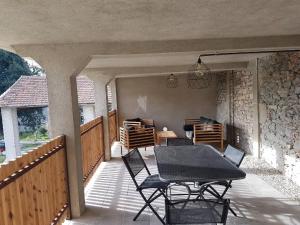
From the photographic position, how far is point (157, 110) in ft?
36.2

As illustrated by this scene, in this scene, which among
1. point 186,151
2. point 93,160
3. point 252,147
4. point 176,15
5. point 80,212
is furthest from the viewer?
point 252,147

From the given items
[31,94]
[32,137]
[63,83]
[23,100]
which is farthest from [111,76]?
[32,137]

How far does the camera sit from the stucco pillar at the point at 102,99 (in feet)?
23.8

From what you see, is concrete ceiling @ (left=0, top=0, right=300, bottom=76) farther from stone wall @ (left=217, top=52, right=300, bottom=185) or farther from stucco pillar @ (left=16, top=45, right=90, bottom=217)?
stone wall @ (left=217, top=52, right=300, bottom=185)

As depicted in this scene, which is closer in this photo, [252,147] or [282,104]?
[282,104]

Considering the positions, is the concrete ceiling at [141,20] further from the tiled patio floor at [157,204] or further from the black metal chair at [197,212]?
the tiled patio floor at [157,204]

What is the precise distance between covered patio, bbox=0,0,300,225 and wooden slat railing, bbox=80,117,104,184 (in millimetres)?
21

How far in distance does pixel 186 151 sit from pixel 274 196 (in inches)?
61.3

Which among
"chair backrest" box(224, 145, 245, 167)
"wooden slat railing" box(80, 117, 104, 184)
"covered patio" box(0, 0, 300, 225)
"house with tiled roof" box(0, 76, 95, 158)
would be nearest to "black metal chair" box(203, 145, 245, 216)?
"chair backrest" box(224, 145, 245, 167)

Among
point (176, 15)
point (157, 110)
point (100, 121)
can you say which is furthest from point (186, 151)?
point (157, 110)

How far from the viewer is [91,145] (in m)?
5.95

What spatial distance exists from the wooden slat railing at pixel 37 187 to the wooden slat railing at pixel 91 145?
136 cm

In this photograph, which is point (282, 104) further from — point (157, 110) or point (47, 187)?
point (157, 110)

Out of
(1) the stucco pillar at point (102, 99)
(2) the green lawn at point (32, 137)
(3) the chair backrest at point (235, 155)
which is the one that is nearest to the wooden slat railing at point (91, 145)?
(1) the stucco pillar at point (102, 99)
